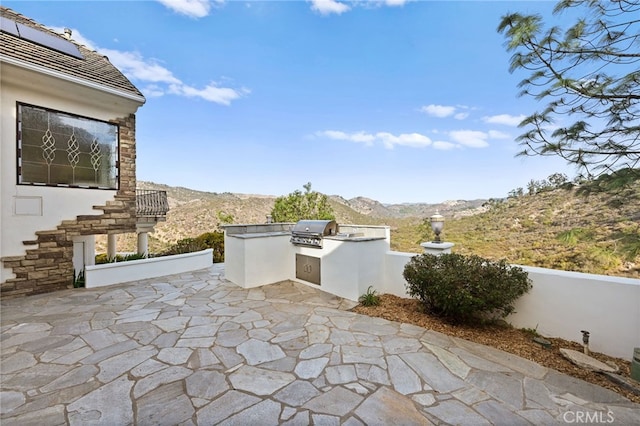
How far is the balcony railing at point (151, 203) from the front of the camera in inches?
444

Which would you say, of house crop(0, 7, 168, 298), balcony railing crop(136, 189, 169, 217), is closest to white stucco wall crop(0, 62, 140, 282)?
house crop(0, 7, 168, 298)

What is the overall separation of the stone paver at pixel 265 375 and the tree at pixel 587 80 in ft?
8.90

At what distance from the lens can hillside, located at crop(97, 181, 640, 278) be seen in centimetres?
284

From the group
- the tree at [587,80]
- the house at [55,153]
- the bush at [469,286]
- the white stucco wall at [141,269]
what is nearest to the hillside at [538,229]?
the tree at [587,80]

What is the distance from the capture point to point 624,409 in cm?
241

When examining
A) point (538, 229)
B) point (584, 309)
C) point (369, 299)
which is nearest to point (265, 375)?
point (369, 299)

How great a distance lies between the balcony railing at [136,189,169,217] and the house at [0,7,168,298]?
3.77 m

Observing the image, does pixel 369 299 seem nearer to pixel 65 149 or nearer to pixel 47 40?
pixel 65 149

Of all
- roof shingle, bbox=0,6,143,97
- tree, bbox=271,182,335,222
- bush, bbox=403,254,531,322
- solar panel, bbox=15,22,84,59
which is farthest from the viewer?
tree, bbox=271,182,335,222

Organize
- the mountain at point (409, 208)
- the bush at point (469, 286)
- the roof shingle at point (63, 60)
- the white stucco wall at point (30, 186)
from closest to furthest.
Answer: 1. the bush at point (469, 286)
2. the roof shingle at point (63, 60)
3. the white stucco wall at point (30, 186)
4. the mountain at point (409, 208)

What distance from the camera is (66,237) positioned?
20.8 ft

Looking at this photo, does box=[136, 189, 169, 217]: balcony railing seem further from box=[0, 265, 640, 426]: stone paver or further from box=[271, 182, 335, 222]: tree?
box=[0, 265, 640, 426]: stone paver

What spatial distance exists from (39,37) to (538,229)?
13483mm

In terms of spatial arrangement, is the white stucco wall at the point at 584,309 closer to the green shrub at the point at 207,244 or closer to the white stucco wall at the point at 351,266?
the white stucco wall at the point at 351,266
